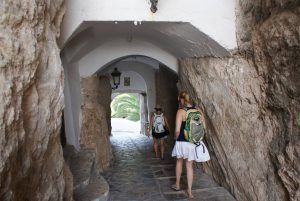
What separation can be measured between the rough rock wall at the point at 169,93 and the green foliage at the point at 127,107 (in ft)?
40.8

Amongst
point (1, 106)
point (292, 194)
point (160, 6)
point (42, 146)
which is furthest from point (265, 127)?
point (1, 106)

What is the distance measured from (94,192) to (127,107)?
1866cm

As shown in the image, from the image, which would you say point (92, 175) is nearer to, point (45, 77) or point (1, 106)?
point (45, 77)

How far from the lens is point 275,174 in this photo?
137 inches

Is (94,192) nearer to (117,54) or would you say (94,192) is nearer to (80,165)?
(80,165)

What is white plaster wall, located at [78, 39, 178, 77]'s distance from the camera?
588 centimetres

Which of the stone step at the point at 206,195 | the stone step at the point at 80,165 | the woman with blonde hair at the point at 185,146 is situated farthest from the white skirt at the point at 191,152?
the stone step at the point at 80,165

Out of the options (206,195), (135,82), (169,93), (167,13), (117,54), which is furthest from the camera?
(135,82)

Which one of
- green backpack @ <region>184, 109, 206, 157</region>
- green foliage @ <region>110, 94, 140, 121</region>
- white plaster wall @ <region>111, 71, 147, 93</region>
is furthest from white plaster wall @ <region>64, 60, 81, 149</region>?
green foliage @ <region>110, 94, 140, 121</region>

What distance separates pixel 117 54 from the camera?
608cm

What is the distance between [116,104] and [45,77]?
21022mm

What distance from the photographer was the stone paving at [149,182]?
4477 mm

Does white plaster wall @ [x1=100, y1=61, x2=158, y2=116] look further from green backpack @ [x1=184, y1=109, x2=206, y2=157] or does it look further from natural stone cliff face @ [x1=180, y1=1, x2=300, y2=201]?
green backpack @ [x1=184, y1=109, x2=206, y2=157]

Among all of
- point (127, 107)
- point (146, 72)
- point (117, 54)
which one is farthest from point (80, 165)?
point (127, 107)
